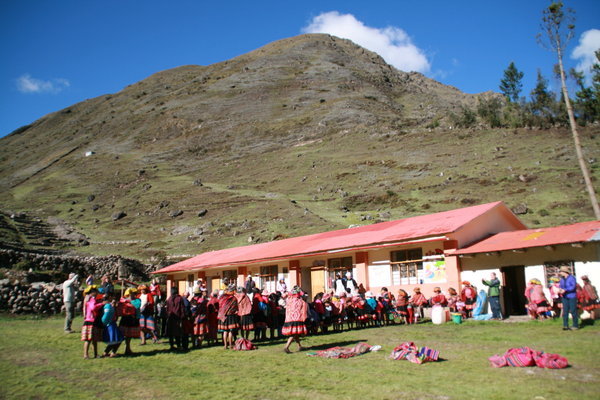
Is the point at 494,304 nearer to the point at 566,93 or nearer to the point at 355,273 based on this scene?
the point at 355,273

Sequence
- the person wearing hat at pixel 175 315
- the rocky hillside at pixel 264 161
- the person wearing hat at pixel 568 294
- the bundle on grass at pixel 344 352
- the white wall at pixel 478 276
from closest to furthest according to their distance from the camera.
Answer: the bundle on grass at pixel 344 352
the person wearing hat at pixel 568 294
the person wearing hat at pixel 175 315
the white wall at pixel 478 276
the rocky hillside at pixel 264 161

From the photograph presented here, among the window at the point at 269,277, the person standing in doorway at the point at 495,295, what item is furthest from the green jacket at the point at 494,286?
the window at the point at 269,277

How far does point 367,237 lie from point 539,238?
739 centimetres

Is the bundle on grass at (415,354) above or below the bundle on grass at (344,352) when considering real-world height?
above

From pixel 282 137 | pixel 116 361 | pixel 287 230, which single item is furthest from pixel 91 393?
pixel 282 137

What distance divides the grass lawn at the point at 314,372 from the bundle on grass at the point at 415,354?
162mm

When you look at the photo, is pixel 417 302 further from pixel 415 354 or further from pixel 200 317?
pixel 200 317

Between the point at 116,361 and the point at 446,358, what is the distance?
21.8 ft

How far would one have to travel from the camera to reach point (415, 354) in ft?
26.2

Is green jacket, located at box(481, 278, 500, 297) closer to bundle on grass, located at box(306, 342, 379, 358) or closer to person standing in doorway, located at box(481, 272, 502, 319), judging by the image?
person standing in doorway, located at box(481, 272, 502, 319)

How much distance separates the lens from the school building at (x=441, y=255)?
1326cm

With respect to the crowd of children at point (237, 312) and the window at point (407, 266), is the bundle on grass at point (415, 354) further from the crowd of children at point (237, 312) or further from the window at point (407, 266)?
the window at point (407, 266)

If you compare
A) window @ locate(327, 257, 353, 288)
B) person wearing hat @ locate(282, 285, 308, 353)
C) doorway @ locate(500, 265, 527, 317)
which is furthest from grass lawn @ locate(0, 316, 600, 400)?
window @ locate(327, 257, 353, 288)

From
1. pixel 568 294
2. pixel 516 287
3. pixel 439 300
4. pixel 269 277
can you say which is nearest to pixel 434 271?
pixel 439 300
